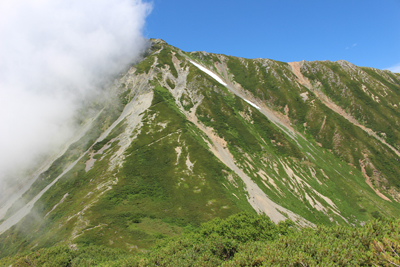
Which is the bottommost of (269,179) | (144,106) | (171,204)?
(269,179)

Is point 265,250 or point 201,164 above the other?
point 201,164

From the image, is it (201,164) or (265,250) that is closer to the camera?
(265,250)

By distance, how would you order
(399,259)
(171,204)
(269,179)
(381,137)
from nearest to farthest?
(399,259) → (171,204) → (269,179) → (381,137)

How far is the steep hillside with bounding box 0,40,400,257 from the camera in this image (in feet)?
220

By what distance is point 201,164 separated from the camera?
94.1 m

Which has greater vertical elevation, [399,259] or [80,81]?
[80,81]

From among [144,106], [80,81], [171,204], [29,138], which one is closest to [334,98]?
[144,106]

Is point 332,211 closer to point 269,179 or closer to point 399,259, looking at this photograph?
point 269,179

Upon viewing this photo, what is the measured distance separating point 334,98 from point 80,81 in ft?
768

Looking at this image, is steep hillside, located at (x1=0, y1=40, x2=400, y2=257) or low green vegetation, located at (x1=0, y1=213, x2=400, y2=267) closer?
low green vegetation, located at (x1=0, y1=213, x2=400, y2=267)

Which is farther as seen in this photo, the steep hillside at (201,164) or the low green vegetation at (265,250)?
the steep hillside at (201,164)

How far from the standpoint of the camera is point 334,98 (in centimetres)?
19412

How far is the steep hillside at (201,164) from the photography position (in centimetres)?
6706

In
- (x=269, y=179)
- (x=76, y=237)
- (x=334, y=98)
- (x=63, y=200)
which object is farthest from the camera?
(x=334, y=98)
